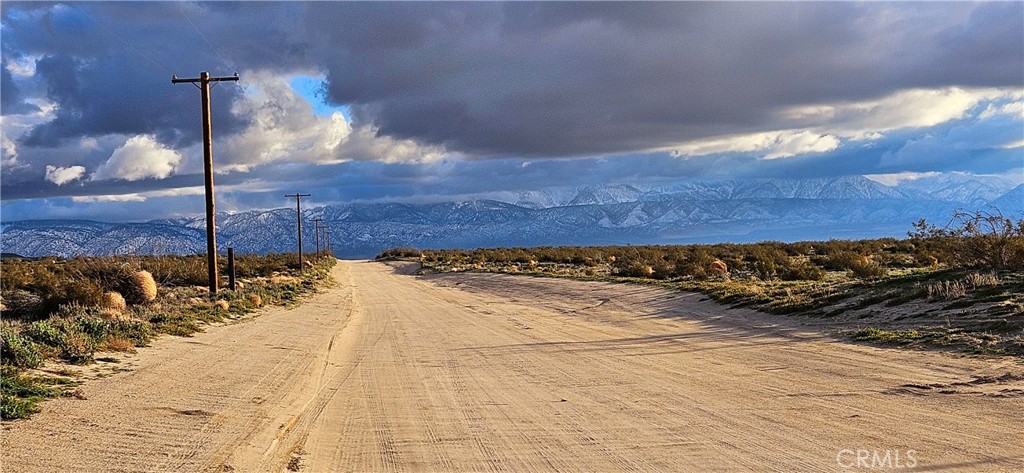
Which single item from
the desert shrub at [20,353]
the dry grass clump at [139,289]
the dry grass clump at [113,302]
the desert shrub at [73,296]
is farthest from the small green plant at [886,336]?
the dry grass clump at [139,289]

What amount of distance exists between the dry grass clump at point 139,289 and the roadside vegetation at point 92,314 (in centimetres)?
3

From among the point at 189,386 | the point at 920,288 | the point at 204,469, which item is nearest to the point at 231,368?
the point at 189,386

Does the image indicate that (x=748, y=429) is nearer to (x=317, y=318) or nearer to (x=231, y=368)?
(x=231, y=368)

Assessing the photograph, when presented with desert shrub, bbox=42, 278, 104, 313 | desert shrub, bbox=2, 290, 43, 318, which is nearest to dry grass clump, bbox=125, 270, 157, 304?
desert shrub, bbox=42, 278, 104, 313

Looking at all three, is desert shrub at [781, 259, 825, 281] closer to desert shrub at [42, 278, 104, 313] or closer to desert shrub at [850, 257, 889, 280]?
desert shrub at [850, 257, 889, 280]

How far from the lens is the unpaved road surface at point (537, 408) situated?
7.54 meters

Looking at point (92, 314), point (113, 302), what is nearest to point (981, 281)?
point (92, 314)

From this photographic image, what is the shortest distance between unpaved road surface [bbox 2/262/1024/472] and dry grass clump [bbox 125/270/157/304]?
8.62m

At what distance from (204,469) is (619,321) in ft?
51.2

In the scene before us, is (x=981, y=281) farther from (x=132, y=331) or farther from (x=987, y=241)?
(x=132, y=331)

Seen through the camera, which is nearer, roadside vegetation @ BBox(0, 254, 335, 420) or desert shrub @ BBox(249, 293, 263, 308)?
roadside vegetation @ BBox(0, 254, 335, 420)

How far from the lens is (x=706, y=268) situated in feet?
124

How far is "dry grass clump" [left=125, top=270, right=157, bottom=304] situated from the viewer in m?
24.5

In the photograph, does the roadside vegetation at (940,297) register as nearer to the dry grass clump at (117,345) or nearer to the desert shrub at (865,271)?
the desert shrub at (865,271)
